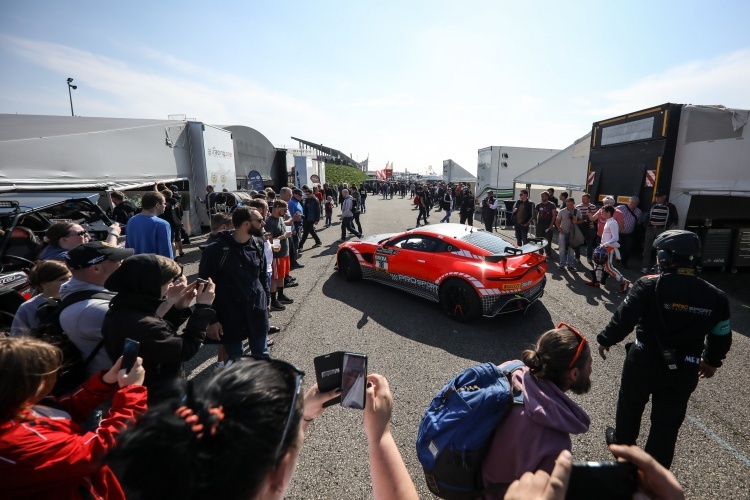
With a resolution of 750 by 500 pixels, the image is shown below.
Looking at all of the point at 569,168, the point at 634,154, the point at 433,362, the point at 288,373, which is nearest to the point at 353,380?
the point at 288,373

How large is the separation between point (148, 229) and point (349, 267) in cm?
358

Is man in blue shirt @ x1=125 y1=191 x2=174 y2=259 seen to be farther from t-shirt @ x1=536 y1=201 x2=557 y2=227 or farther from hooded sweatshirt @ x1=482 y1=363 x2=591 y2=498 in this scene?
t-shirt @ x1=536 y1=201 x2=557 y2=227

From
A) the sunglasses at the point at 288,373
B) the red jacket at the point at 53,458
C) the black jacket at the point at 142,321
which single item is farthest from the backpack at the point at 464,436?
the black jacket at the point at 142,321

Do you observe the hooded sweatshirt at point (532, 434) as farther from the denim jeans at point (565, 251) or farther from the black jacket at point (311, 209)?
the black jacket at point (311, 209)

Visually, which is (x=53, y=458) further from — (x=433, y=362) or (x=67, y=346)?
(x=433, y=362)

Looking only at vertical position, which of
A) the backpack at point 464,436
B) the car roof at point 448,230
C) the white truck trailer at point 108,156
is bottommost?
the backpack at point 464,436

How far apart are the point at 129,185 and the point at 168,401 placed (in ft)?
33.1

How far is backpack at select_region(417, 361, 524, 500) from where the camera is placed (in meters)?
1.39

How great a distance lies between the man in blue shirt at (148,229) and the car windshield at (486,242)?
430cm

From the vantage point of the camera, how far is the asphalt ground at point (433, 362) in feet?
8.57

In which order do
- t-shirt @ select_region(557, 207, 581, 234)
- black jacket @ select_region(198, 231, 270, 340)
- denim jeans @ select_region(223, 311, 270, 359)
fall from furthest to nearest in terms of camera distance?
t-shirt @ select_region(557, 207, 581, 234)
denim jeans @ select_region(223, 311, 270, 359)
black jacket @ select_region(198, 231, 270, 340)

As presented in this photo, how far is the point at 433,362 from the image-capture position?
410cm

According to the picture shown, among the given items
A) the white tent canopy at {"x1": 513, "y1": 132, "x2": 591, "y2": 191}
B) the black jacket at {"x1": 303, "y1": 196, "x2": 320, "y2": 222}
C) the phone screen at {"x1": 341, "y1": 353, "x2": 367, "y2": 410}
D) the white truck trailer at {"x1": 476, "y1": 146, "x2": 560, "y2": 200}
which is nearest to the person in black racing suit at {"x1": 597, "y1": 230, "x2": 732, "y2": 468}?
the phone screen at {"x1": 341, "y1": 353, "x2": 367, "y2": 410}

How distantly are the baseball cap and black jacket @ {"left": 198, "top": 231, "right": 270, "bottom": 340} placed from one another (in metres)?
0.80
